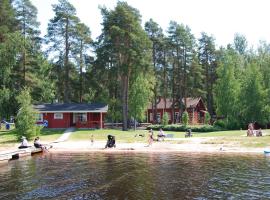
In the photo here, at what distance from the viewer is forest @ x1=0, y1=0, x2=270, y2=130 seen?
57.4 metres

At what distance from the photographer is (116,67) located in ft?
200

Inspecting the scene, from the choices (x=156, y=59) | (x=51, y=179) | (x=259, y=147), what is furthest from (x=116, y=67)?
(x=51, y=179)

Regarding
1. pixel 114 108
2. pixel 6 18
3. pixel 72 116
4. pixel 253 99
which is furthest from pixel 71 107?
pixel 253 99

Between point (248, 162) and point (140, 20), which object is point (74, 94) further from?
point (248, 162)

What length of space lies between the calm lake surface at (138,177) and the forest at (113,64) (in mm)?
27738

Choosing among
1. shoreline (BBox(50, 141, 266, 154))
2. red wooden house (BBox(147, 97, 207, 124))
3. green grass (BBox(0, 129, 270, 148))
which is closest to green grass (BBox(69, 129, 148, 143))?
green grass (BBox(0, 129, 270, 148))

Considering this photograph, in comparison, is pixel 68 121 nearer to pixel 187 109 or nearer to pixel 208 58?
pixel 187 109

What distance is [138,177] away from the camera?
71.2 feet

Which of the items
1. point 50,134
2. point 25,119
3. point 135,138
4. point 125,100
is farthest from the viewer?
point 125,100

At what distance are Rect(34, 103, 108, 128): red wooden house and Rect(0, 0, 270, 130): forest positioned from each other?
3700mm

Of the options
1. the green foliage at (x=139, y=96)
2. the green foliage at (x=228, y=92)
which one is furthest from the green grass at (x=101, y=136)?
the green foliage at (x=228, y=92)

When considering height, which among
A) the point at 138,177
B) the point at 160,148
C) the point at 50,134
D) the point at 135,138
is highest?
the point at 50,134

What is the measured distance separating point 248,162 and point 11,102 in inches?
1502

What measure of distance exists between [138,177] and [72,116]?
132 feet
